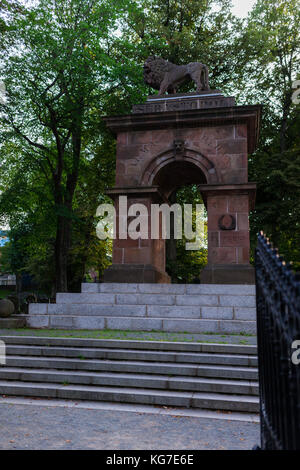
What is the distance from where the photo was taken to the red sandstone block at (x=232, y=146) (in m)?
14.0

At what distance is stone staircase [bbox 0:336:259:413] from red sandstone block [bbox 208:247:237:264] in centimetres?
601

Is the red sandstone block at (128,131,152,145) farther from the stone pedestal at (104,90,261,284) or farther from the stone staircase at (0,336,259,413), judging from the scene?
the stone staircase at (0,336,259,413)

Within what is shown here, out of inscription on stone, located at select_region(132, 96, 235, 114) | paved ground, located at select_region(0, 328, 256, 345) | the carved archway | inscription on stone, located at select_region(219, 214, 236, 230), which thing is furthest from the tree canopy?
paved ground, located at select_region(0, 328, 256, 345)

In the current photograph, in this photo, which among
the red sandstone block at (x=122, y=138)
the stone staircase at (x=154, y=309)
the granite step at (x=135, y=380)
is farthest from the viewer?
the red sandstone block at (x=122, y=138)

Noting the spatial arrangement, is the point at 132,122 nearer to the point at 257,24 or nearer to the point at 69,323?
the point at 69,323

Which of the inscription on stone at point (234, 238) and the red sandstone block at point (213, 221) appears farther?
the red sandstone block at point (213, 221)

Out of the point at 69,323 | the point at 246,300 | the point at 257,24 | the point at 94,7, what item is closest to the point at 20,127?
the point at 94,7

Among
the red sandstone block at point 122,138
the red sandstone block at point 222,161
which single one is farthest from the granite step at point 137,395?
the red sandstone block at point 122,138

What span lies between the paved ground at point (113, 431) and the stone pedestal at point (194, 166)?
311 inches

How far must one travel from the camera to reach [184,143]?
14438 mm

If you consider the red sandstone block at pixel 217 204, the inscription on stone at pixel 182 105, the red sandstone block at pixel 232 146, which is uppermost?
the inscription on stone at pixel 182 105

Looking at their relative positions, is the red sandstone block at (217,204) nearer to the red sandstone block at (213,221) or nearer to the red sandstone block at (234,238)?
the red sandstone block at (213,221)

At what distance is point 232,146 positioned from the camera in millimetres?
14039

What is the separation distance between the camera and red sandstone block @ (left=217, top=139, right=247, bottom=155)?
13977 mm
